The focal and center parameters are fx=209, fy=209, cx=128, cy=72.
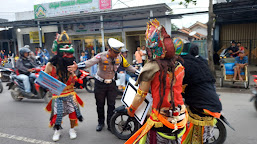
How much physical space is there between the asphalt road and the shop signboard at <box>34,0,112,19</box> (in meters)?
9.38

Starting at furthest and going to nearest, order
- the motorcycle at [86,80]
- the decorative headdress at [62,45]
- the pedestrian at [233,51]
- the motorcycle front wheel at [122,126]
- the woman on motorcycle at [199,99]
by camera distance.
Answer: the pedestrian at [233,51] < the motorcycle at [86,80] < the motorcycle front wheel at [122,126] < the decorative headdress at [62,45] < the woman on motorcycle at [199,99]

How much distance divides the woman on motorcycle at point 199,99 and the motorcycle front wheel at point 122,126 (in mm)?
1171

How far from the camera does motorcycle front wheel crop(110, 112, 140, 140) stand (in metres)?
3.90

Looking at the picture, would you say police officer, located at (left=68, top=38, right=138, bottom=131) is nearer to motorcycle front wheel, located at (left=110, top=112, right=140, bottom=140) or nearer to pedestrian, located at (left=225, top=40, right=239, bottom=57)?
motorcycle front wheel, located at (left=110, top=112, right=140, bottom=140)

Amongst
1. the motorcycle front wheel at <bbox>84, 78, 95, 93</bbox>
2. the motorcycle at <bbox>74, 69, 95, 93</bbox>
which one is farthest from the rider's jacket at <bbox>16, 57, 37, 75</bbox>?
the motorcycle front wheel at <bbox>84, 78, 95, 93</bbox>

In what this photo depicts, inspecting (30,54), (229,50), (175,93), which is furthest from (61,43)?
(229,50)

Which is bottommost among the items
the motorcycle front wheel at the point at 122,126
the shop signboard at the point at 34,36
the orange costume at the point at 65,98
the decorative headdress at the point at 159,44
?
the motorcycle front wheel at the point at 122,126

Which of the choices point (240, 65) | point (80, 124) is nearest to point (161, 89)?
point (80, 124)

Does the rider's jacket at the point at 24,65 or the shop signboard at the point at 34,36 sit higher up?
the shop signboard at the point at 34,36

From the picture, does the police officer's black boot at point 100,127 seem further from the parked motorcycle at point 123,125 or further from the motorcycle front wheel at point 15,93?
the motorcycle front wheel at point 15,93

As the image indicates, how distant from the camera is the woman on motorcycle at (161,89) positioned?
2201 millimetres

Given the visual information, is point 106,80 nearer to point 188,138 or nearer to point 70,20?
point 188,138

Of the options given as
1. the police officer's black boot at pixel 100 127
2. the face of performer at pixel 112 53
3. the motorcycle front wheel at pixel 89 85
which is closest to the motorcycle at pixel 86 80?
the motorcycle front wheel at pixel 89 85

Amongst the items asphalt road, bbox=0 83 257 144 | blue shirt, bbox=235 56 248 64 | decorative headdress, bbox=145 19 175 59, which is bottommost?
asphalt road, bbox=0 83 257 144
